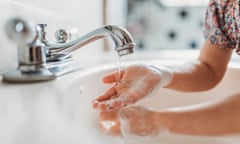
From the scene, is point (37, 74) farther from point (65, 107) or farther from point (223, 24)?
point (223, 24)

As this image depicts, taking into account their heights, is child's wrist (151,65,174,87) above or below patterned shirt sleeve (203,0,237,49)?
below

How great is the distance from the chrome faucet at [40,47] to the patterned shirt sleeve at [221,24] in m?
0.35

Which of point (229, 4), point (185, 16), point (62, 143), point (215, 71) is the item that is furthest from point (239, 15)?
point (185, 16)

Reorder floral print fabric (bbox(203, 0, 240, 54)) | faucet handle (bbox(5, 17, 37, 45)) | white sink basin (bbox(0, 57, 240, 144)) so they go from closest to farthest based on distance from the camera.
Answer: white sink basin (bbox(0, 57, 240, 144)), faucet handle (bbox(5, 17, 37, 45)), floral print fabric (bbox(203, 0, 240, 54))

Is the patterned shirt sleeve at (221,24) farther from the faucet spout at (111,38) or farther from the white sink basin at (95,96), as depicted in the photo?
the faucet spout at (111,38)

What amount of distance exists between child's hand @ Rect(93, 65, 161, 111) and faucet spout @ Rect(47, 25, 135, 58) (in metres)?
0.08

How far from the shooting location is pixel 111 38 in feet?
2.09

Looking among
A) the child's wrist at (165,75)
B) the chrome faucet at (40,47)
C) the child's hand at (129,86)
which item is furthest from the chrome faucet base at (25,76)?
the child's wrist at (165,75)

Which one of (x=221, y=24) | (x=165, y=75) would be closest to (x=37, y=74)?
(x=165, y=75)

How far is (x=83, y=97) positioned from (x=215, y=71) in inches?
14.2

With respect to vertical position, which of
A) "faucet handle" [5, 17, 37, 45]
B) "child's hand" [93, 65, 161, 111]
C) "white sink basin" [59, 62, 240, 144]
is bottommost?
"white sink basin" [59, 62, 240, 144]

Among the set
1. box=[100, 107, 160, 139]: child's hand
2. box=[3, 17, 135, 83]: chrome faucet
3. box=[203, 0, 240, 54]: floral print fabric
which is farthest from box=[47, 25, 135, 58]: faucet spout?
box=[203, 0, 240, 54]: floral print fabric

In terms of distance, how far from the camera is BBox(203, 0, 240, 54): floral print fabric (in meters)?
0.83

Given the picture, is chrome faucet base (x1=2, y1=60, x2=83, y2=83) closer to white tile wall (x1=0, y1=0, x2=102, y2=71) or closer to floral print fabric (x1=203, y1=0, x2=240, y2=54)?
white tile wall (x1=0, y1=0, x2=102, y2=71)
